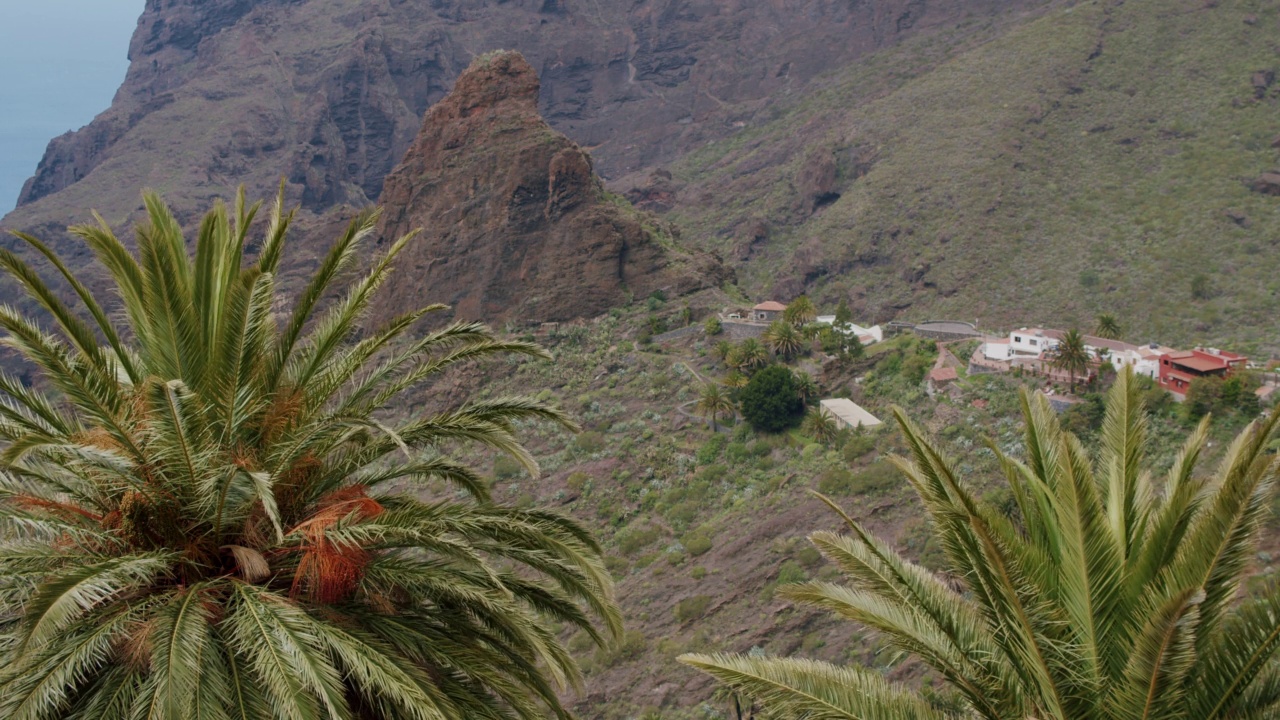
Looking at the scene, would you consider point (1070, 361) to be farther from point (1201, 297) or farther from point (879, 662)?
point (1201, 297)

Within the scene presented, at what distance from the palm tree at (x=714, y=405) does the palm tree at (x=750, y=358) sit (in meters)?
1.38

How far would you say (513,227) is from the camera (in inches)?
2267

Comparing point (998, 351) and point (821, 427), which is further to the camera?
point (998, 351)

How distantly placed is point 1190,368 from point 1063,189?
41394 mm

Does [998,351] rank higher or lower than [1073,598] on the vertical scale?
lower

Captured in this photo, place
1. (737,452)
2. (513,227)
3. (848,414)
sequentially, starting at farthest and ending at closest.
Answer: (513,227) < (737,452) < (848,414)

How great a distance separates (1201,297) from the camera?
56.6 metres

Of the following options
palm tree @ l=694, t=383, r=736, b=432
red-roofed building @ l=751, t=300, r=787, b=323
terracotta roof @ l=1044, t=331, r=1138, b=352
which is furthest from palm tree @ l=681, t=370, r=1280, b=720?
red-roofed building @ l=751, t=300, r=787, b=323

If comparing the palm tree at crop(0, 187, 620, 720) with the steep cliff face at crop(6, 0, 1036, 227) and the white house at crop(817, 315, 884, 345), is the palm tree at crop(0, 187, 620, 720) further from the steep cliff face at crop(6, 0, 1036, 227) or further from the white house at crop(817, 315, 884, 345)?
the steep cliff face at crop(6, 0, 1036, 227)

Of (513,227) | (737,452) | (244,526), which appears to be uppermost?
(244,526)

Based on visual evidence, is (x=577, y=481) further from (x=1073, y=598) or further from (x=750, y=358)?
(x=1073, y=598)

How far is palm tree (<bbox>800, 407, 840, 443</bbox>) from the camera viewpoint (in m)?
40.6

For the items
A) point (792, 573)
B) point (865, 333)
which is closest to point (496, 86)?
point (865, 333)

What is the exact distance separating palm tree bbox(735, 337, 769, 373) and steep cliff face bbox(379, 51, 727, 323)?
10882 millimetres
